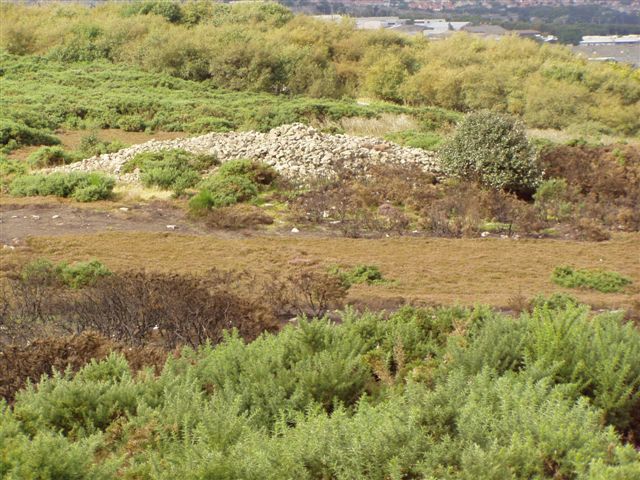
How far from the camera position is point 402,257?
11.0 meters

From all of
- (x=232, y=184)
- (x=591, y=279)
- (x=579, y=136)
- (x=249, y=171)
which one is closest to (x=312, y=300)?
(x=591, y=279)

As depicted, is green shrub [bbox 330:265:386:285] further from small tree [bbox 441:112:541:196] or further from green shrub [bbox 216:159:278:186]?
small tree [bbox 441:112:541:196]

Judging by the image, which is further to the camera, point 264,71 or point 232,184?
point 264,71

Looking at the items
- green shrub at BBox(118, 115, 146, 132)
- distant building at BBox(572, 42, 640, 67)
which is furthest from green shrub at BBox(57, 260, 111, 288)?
distant building at BBox(572, 42, 640, 67)

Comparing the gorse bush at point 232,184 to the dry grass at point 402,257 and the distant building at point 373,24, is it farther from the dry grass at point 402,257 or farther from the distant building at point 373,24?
the distant building at point 373,24

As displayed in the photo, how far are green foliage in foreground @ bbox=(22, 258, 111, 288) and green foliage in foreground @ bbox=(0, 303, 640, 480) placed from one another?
160 inches

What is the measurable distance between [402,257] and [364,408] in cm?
708

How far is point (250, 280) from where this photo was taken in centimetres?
933

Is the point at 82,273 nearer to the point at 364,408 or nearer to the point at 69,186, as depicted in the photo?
Answer: the point at 69,186

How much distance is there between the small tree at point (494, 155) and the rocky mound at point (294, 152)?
0.75 m

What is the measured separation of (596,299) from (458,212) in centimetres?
465

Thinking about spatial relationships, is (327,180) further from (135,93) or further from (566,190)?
(135,93)

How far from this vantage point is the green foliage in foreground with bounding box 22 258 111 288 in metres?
9.33

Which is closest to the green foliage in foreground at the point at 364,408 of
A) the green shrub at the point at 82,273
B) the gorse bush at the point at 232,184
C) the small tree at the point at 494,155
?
the green shrub at the point at 82,273
